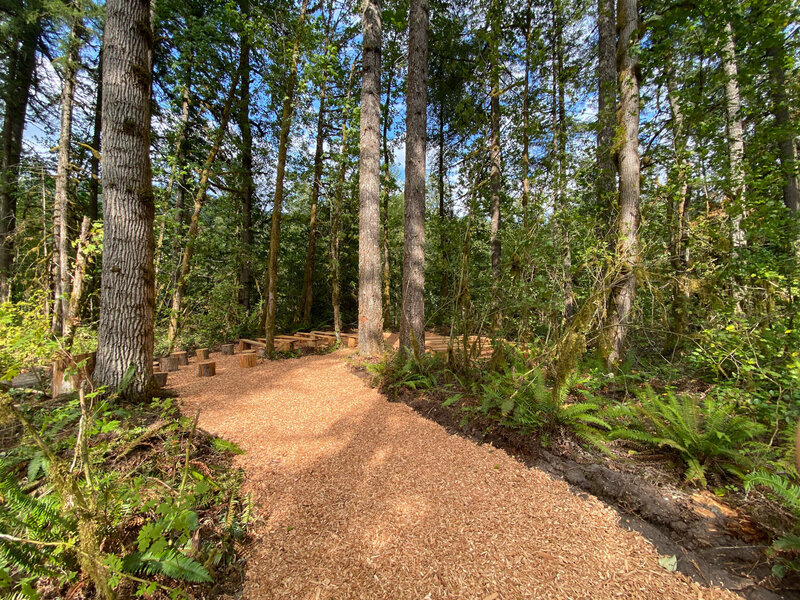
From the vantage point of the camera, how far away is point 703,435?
2.36 metres

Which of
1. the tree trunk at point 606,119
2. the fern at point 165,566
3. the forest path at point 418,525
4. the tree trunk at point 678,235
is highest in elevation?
the tree trunk at point 606,119

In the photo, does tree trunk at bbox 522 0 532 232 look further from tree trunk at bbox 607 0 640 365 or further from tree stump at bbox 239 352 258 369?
tree stump at bbox 239 352 258 369

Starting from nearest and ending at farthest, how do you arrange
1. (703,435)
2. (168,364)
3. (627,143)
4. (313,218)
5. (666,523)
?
(666,523) → (703,435) → (627,143) → (168,364) → (313,218)

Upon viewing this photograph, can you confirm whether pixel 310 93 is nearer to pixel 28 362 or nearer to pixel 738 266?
pixel 28 362

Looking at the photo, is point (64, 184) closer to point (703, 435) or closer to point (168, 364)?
point (168, 364)

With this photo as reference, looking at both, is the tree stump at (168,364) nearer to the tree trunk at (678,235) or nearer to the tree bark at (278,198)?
the tree bark at (278,198)

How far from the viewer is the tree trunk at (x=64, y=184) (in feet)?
21.8

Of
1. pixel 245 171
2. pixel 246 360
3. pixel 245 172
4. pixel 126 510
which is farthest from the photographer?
pixel 245 172

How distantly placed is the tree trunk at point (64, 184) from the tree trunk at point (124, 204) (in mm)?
4909

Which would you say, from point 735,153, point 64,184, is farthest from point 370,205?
point 64,184

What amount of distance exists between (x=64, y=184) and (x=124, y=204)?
5874 millimetres

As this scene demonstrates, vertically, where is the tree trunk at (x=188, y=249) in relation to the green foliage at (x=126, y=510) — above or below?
above

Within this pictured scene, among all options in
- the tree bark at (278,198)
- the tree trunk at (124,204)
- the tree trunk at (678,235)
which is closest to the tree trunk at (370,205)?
the tree bark at (278,198)

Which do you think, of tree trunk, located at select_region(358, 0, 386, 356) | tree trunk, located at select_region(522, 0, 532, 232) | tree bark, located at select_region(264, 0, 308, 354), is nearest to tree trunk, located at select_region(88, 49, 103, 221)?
tree bark, located at select_region(264, 0, 308, 354)
